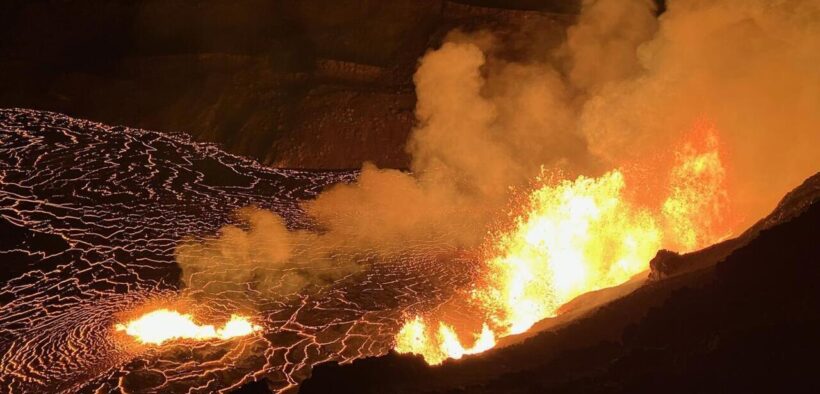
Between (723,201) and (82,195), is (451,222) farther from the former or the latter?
(82,195)

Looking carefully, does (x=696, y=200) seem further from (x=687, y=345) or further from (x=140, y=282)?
(x=140, y=282)

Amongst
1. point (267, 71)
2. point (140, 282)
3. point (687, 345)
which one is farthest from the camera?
point (267, 71)

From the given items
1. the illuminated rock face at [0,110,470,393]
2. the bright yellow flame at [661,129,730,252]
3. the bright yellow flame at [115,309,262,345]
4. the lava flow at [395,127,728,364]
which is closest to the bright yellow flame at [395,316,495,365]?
the lava flow at [395,127,728,364]

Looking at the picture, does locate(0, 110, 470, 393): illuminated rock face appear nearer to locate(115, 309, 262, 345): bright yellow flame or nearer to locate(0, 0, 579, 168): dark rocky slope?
locate(115, 309, 262, 345): bright yellow flame

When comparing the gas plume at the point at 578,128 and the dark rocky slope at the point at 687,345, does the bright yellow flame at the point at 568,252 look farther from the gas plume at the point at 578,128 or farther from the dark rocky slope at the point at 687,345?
the dark rocky slope at the point at 687,345

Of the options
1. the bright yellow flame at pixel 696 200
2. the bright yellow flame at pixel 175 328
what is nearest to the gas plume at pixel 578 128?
the bright yellow flame at pixel 696 200

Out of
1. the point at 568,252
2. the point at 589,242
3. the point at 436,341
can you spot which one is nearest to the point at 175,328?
the point at 436,341
